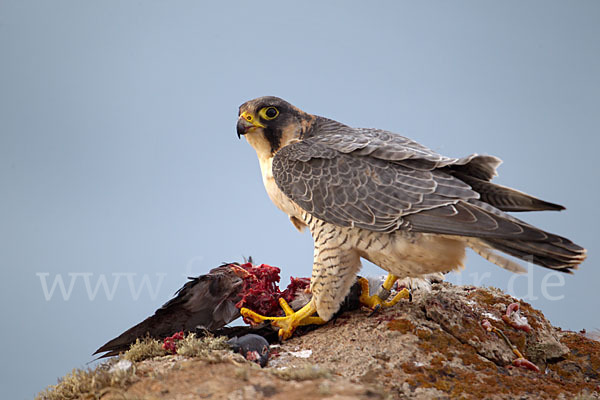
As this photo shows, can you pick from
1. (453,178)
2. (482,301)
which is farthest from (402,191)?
(482,301)

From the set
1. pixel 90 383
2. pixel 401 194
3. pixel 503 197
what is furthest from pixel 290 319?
pixel 503 197

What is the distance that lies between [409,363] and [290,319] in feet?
3.83

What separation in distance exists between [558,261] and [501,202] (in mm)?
803

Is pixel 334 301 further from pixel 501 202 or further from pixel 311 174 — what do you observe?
pixel 501 202

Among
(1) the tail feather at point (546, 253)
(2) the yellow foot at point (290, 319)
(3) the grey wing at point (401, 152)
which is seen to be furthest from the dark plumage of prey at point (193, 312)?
(1) the tail feather at point (546, 253)

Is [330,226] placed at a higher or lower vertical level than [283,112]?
lower

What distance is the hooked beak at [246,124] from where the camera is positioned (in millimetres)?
4727

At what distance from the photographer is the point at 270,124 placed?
4.76 m

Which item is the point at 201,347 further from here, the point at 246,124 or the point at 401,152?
the point at 401,152

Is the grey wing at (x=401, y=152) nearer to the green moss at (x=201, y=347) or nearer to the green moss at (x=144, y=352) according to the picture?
the green moss at (x=201, y=347)

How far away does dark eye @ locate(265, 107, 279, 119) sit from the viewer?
4746mm

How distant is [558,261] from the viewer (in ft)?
11.4

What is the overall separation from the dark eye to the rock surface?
6.36 ft

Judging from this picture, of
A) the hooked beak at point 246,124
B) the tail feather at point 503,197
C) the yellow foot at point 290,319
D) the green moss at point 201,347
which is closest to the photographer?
the green moss at point 201,347
